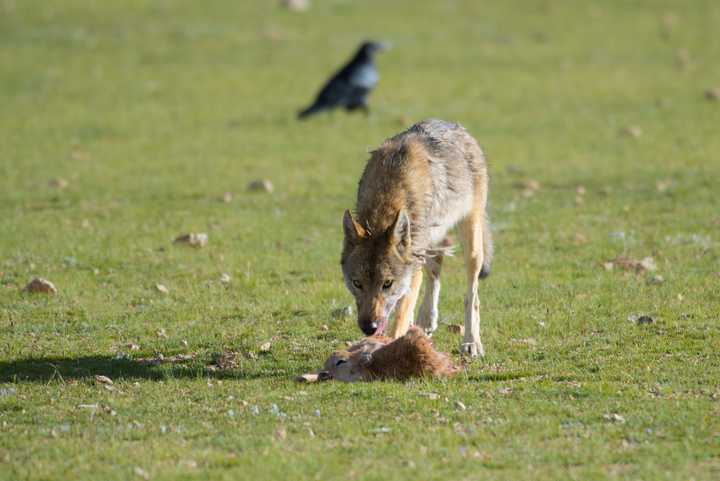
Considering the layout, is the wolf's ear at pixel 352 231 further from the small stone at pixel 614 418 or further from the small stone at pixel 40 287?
the small stone at pixel 40 287

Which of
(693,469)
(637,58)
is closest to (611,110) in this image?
(637,58)

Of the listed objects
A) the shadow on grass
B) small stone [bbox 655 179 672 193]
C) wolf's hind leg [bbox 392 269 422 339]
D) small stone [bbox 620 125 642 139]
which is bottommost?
the shadow on grass

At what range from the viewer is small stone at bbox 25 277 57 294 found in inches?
487

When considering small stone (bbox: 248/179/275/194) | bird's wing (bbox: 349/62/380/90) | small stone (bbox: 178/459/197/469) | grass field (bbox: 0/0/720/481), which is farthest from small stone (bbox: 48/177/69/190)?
small stone (bbox: 178/459/197/469)

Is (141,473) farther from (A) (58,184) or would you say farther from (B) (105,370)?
(A) (58,184)

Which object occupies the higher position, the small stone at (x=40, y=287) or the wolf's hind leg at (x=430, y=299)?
the wolf's hind leg at (x=430, y=299)

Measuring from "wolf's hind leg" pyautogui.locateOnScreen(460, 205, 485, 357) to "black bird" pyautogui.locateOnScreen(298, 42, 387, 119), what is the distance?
13.9 meters

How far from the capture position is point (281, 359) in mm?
10109

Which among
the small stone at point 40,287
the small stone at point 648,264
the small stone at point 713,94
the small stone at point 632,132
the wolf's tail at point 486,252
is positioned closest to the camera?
the wolf's tail at point 486,252

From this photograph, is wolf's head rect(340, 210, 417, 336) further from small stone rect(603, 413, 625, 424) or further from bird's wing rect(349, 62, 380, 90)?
bird's wing rect(349, 62, 380, 90)

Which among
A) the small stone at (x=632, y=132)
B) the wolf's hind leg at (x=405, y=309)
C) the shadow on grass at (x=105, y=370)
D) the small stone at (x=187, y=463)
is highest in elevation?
the small stone at (x=632, y=132)

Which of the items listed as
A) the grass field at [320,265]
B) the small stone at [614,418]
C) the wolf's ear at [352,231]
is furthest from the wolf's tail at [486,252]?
the small stone at [614,418]

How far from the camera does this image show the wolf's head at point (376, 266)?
928 centimetres

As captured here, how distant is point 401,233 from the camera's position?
941cm
